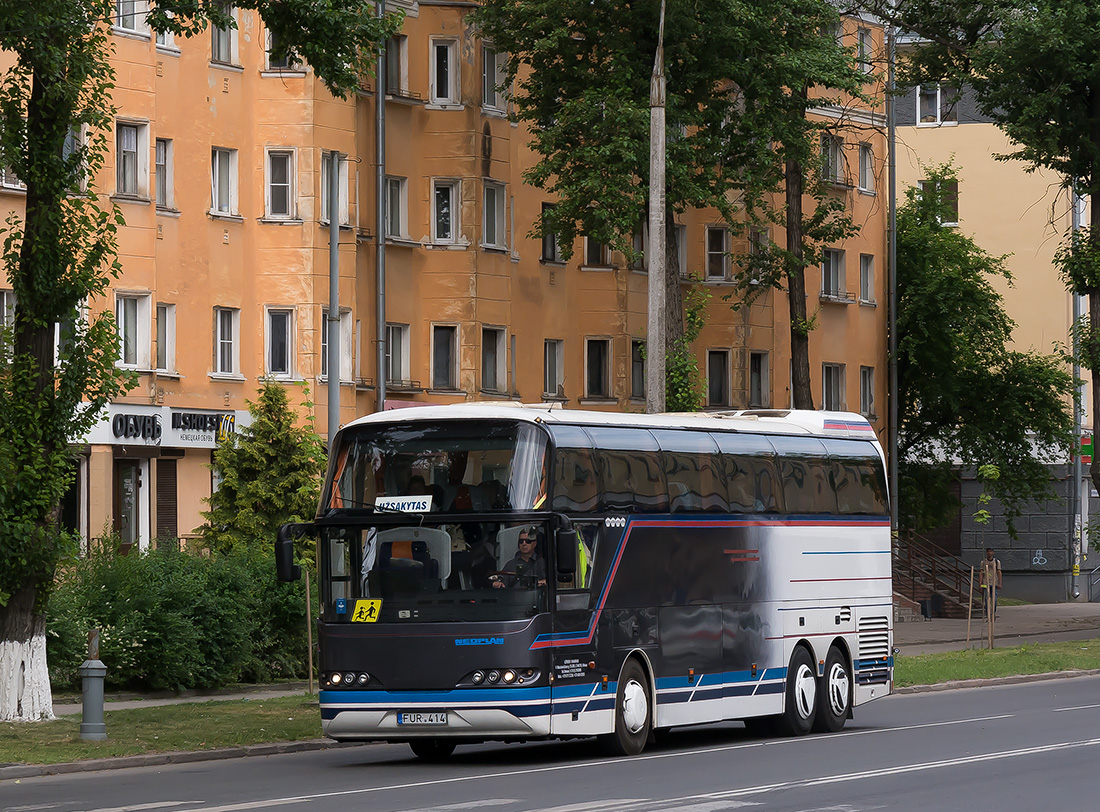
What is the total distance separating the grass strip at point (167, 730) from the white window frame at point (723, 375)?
29.5 meters

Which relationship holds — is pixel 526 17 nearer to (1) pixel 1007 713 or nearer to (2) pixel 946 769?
(1) pixel 1007 713

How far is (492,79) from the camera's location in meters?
48.4

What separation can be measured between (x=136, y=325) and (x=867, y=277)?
27.6 meters

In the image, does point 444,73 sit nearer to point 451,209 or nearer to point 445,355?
point 451,209

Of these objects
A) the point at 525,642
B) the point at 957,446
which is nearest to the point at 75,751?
the point at 525,642

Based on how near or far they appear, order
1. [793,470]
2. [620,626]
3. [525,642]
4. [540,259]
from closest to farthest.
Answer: [525,642]
[620,626]
[793,470]
[540,259]

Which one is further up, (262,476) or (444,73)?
(444,73)

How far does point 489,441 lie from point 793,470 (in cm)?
555

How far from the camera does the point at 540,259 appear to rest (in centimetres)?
4997

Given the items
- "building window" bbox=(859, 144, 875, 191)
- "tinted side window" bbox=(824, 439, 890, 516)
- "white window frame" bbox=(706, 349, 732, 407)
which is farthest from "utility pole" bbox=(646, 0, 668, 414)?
"building window" bbox=(859, 144, 875, 191)

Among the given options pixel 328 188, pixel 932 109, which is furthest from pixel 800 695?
pixel 932 109

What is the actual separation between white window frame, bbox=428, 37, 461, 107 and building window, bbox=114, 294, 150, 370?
958 centimetres

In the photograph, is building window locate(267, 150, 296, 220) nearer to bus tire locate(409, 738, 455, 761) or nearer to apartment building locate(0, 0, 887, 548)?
apartment building locate(0, 0, 887, 548)

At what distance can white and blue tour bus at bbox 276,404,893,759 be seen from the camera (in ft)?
61.3
